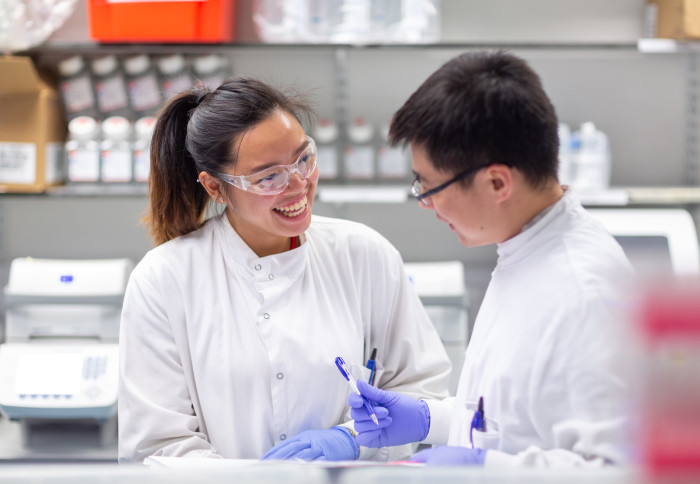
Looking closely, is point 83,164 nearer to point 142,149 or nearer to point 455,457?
point 142,149

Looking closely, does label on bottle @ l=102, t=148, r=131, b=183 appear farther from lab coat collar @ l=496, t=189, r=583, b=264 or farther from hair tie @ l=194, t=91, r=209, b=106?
lab coat collar @ l=496, t=189, r=583, b=264

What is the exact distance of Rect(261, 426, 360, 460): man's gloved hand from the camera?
1.33 m

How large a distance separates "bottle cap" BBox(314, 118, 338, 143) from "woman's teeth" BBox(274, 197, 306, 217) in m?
1.17

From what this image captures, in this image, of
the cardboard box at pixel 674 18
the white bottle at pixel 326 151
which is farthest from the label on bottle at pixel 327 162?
the cardboard box at pixel 674 18

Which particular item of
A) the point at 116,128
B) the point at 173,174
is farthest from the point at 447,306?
the point at 116,128

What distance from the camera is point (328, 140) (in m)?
2.68

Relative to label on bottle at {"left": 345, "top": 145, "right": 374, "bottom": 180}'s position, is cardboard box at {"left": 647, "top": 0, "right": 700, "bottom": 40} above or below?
above

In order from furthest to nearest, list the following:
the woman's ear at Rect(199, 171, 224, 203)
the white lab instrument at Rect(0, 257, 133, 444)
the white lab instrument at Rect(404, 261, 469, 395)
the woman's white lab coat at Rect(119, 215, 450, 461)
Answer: the white lab instrument at Rect(404, 261, 469, 395) < the white lab instrument at Rect(0, 257, 133, 444) < the woman's ear at Rect(199, 171, 224, 203) < the woman's white lab coat at Rect(119, 215, 450, 461)

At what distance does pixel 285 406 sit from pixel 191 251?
39 cm

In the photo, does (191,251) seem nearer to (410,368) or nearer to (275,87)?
(275,87)

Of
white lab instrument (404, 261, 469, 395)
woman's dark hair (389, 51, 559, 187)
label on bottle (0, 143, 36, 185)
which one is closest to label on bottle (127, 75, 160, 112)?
label on bottle (0, 143, 36, 185)

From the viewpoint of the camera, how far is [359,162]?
8.71ft

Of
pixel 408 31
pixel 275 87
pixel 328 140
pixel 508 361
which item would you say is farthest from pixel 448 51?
pixel 508 361

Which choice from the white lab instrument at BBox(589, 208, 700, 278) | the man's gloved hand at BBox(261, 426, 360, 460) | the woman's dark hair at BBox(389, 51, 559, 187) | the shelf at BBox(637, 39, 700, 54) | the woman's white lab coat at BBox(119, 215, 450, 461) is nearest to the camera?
the woman's dark hair at BBox(389, 51, 559, 187)
